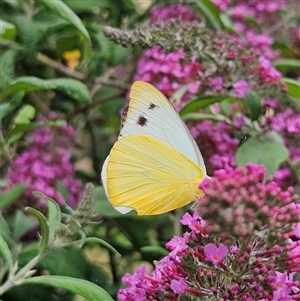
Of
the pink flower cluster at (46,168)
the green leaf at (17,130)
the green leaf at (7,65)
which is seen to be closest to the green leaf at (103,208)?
the pink flower cluster at (46,168)

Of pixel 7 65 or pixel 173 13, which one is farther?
pixel 173 13

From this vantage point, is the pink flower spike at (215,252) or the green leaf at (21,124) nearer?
the pink flower spike at (215,252)

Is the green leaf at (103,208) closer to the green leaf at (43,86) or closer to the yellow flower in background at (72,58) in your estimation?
the green leaf at (43,86)

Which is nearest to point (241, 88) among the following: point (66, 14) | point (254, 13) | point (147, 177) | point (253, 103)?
point (253, 103)

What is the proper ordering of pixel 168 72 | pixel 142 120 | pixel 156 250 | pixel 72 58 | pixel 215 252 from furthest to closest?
pixel 72 58 < pixel 168 72 < pixel 156 250 < pixel 142 120 < pixel 215 252

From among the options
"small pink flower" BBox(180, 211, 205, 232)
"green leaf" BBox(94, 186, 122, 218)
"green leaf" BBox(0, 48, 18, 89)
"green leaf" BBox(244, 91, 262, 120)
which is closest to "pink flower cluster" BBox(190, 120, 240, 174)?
"green leaf" BBox(244, 91, 262, 120)

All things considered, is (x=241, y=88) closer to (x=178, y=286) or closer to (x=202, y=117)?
(x=202, y=117)

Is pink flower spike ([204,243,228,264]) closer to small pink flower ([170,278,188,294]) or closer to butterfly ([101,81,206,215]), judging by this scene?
small pink flower ([170,278,188,294])
